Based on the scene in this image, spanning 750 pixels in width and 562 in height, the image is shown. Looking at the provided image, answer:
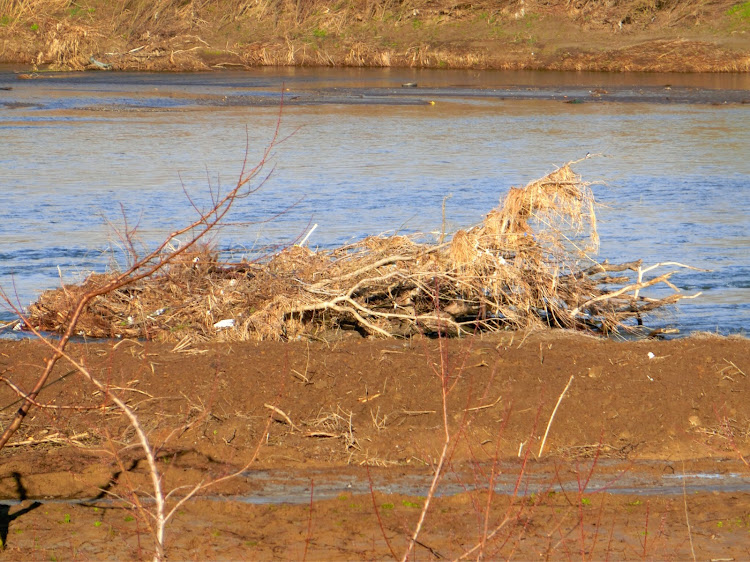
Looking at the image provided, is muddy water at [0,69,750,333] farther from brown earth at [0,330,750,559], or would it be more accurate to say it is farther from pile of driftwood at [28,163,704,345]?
brown earth at [0,330,750,559]

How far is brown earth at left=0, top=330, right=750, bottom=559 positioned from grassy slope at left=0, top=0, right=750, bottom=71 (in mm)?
38788

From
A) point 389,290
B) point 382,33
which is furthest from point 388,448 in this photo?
point 382,33

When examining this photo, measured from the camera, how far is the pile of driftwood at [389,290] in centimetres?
942

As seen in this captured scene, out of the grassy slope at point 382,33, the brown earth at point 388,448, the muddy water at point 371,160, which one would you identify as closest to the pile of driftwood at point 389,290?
the brown earth at point 388,448

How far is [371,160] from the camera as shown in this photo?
927 inches

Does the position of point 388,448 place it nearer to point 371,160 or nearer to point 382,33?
point 371,160

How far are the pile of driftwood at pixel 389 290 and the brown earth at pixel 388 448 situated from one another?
584 mm

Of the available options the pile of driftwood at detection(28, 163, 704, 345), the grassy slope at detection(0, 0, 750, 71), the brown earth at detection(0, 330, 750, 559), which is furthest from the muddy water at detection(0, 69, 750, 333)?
the grassy slope at detection(0, 0, 750, 71)

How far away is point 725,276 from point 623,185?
7.25 m

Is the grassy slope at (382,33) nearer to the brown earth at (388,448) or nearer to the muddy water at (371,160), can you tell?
the muddy water at (371,160)

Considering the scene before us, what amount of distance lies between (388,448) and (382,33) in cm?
4450

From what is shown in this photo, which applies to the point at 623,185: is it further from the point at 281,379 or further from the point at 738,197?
the point at 281,379

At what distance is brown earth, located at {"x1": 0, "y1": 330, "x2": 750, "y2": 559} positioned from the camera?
573 cm

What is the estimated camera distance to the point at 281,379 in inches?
312
